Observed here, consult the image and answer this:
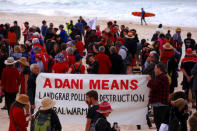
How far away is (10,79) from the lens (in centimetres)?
973

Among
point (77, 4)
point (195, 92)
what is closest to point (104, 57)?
point (195, 92)

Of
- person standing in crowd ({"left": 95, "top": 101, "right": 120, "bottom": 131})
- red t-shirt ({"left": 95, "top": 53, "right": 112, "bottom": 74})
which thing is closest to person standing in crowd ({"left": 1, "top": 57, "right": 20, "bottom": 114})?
red t-shirt ({"left": 95, "top": 53, "right": 112, "bottom": 74})

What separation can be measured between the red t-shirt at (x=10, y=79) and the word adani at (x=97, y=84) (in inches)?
42.3

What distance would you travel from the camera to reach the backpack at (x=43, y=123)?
655cm

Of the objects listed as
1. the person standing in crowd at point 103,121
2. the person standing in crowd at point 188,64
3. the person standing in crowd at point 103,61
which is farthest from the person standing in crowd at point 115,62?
the person standing in crowd at point 103,121

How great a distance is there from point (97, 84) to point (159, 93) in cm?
157

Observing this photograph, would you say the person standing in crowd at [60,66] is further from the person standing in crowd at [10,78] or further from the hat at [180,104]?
the hat at [180,104]

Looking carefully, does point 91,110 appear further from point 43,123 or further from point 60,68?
point 60,68

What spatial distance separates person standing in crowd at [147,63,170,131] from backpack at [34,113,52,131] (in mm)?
2484

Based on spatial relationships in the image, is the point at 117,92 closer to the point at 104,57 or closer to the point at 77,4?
the point at 104,57

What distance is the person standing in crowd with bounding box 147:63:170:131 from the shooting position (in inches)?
315

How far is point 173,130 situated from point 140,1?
67829mm

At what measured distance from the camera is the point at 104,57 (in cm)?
1077

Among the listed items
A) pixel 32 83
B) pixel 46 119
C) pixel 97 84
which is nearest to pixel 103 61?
pixel 97 84
